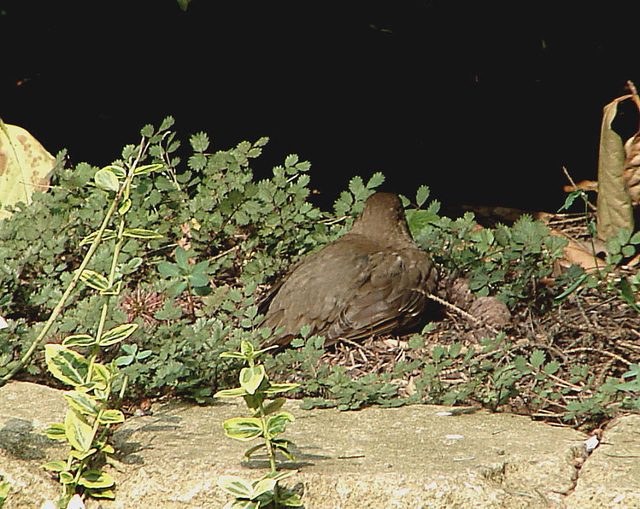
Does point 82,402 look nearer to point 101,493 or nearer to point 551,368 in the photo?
point 101,493

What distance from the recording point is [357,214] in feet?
18.4

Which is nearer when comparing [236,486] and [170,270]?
[236,486]

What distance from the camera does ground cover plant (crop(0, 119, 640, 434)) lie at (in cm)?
370

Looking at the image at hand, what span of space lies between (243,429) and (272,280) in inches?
105

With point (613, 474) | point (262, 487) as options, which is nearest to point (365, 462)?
point (262, 487)

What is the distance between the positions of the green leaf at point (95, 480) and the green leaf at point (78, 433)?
13cm

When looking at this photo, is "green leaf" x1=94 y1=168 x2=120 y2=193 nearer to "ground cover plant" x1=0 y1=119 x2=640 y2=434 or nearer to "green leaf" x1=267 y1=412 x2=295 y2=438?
"ground cover plant" x1=0 y1=119 x2=640 y2=434

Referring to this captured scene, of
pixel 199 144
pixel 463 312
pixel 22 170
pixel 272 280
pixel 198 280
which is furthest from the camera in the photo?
pixel 22 170

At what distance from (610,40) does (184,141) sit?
3.31m

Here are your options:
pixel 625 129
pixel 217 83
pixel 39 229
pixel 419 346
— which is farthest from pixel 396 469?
pixel 625 129

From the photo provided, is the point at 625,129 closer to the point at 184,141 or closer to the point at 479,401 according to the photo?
the point at 184,141

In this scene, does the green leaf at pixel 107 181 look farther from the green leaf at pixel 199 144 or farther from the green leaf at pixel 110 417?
the green leaf at pixel 199 144

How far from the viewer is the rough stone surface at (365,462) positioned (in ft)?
8.75

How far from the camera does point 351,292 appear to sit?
4.79 m
